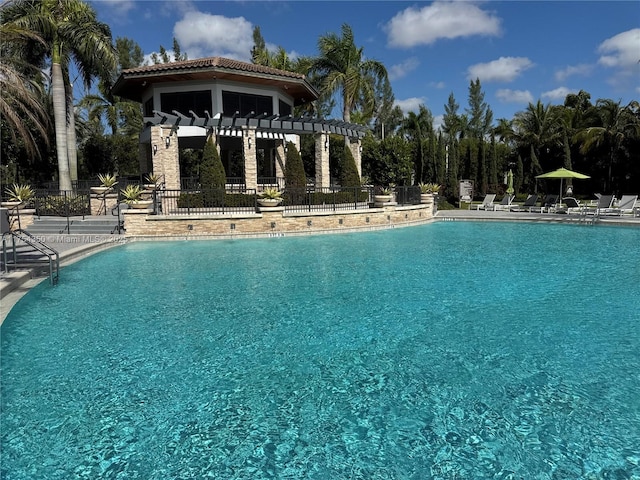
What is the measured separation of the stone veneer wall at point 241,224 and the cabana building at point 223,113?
4.31m

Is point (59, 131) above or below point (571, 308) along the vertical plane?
above

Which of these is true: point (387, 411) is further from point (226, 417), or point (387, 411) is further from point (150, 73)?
point (150, 73)

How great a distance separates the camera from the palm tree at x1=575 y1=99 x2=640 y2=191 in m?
33.1

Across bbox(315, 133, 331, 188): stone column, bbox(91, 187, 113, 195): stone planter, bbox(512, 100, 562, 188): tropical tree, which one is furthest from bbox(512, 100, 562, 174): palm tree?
bbox(91, 187, 113, 195): stone planter

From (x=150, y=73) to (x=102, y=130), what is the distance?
2502cm

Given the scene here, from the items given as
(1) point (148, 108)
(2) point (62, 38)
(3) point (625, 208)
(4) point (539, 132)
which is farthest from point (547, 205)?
(2) point (62, 38)

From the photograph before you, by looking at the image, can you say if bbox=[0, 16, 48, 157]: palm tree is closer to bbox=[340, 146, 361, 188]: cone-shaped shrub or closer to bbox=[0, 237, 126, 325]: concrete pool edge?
bbox=[0, 237, 126, 325]: concrete pool edge

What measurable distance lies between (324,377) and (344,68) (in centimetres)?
2753

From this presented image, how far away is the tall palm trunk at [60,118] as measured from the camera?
2244 cm

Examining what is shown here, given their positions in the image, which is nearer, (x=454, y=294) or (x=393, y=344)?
(x=393, y=344)

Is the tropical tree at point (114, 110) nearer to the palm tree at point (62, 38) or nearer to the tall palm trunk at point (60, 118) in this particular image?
the palm tree at point (62, 38)

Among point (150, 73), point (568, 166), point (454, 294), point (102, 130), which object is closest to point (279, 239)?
point (454, 294)

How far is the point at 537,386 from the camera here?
5.05m

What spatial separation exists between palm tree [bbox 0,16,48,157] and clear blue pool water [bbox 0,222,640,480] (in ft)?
26.1
